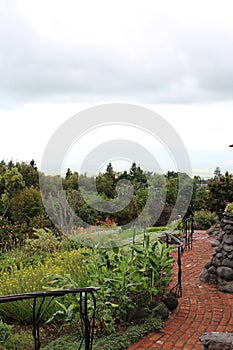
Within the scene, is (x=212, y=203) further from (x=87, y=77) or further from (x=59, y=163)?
(x=87, y=77)

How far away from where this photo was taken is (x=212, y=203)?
11789 millimetres

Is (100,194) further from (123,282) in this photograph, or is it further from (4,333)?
(4,333)

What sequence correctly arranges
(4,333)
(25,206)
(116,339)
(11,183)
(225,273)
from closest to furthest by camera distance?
(116,339)
(4,333)
(225,273)
(25,206)
(11,183)

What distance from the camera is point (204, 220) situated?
39.4 feet

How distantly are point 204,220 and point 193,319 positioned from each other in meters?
7.77

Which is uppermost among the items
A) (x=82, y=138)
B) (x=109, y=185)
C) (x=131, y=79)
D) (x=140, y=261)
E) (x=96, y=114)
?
(x=131, y=79)

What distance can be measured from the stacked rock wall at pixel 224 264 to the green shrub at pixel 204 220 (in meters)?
5.86

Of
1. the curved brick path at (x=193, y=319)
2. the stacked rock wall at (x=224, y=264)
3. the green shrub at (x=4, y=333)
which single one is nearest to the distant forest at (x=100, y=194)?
the stacked rock wall at (x=224, y=264)

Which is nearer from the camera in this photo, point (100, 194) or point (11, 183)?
point (11, 183)

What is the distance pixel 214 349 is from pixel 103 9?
17.8 feet

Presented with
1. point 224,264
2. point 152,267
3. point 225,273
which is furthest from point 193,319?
point 224,264

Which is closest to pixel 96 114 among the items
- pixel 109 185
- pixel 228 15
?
pixel 109 185

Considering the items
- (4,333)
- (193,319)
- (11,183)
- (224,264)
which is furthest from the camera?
(11,183)

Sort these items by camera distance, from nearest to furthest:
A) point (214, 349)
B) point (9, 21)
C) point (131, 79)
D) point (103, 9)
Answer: point (214, 349), point (9, 21), point (103, 9), point (131, 79)
